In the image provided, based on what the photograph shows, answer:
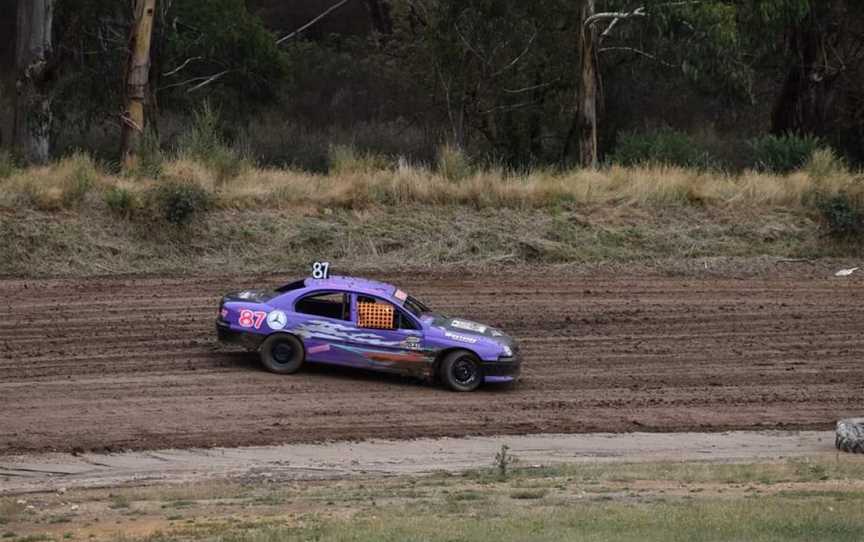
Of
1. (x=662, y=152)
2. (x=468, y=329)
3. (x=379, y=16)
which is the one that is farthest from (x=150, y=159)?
(x=379, y=16)

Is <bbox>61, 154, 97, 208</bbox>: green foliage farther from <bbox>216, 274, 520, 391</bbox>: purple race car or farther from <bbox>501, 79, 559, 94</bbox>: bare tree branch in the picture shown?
<bbox>501, 79, 559, 94</bbox>: bare tree branch

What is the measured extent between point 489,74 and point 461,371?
66.2ft

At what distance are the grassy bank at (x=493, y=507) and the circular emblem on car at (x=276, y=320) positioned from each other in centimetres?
480

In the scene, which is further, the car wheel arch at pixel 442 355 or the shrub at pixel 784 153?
the shrub at pixel 784 153

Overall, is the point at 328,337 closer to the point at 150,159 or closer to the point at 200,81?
the point at 150,159

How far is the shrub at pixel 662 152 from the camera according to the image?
34969 millimetres

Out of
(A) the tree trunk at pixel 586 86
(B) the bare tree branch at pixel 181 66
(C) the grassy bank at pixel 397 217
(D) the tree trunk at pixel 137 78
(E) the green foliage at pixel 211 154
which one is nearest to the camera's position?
(C) the grassy bank at pixel 397 217

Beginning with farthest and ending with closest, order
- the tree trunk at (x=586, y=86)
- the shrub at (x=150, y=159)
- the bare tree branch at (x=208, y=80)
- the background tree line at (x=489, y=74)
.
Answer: the bare tree branch at (x=208, y=80) → the tree trunk at (x=586, y=86) → the background tree line at (x=489, y=74) → the shrub at (x=150, y=159)

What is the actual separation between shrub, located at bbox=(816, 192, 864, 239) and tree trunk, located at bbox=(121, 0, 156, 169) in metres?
13.8

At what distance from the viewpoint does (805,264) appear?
28266mm

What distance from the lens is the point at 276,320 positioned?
20656 millimetres

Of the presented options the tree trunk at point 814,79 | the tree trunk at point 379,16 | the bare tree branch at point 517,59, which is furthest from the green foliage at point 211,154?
the tree trunk at point 379,16

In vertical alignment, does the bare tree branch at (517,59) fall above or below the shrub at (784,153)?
above

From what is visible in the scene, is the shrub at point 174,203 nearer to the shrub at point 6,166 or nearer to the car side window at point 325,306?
the shrub at point 6,166
